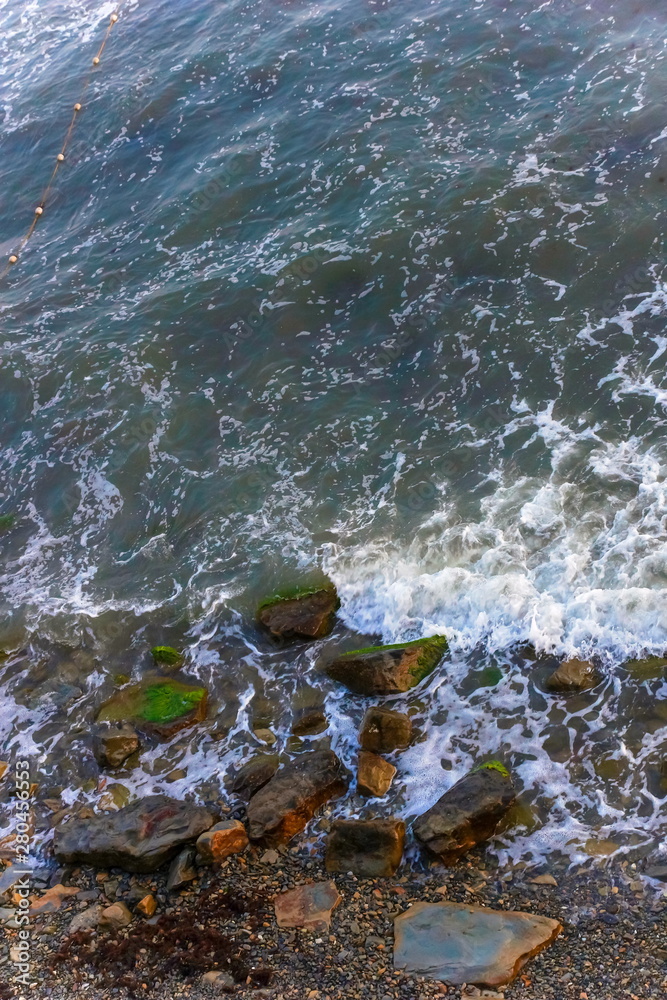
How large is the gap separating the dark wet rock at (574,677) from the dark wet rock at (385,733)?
1849mm

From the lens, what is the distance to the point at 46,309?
1744 centimetres

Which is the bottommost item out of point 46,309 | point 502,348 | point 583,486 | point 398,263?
point 583,486

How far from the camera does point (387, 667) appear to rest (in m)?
10.1

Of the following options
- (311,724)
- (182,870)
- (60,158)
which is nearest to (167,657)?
(311,724)

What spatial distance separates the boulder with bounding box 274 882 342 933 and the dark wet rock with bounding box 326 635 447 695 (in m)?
2.57

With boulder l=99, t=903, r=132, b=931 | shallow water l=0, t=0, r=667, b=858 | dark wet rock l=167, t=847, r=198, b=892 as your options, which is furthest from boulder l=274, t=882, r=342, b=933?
boulder l=99, t=903, r=132, b=931

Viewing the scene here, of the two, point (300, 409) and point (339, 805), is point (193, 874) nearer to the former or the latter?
point (339, 805)

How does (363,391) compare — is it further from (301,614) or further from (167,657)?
(167,657)

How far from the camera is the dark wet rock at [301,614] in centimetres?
1108

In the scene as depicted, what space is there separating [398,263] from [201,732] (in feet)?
32.0

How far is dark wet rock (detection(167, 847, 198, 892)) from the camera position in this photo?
8.48 meters

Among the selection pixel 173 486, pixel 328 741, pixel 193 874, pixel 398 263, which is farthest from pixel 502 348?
pixel 193 874

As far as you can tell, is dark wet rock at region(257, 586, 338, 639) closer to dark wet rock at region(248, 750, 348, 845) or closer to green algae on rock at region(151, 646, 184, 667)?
green algae on rock at region(151, 646, 184, 667)

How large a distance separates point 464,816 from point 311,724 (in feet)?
8.05
